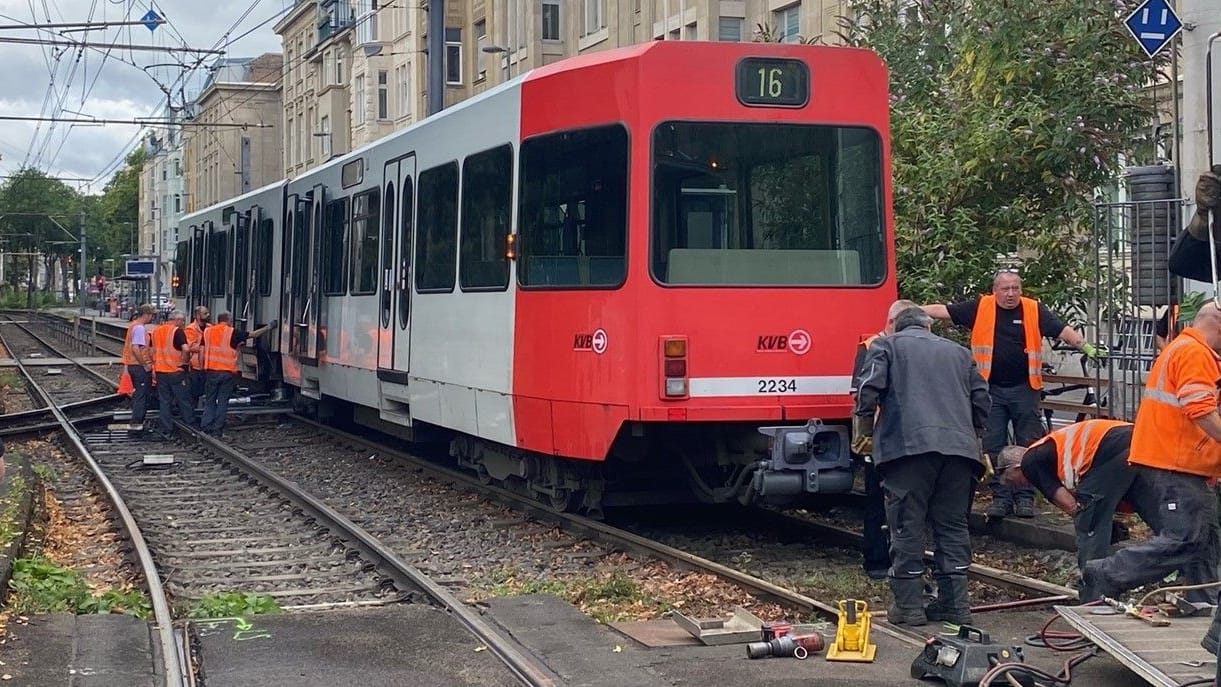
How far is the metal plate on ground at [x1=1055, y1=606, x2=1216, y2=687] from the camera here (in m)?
5.82

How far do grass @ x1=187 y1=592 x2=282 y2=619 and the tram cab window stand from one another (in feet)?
9.93

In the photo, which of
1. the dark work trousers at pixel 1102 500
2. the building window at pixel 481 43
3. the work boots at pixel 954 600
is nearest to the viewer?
the dark work trousers at pixel 1102 500

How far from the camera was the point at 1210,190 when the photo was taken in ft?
22.7

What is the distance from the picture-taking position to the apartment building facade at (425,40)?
3528 cm

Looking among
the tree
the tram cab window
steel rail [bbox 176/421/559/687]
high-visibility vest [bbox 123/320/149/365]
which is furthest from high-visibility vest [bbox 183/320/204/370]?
the tram cab window

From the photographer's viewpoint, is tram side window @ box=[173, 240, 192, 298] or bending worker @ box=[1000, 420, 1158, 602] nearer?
bending worker @ box=[1000, 420, 1158, 602]

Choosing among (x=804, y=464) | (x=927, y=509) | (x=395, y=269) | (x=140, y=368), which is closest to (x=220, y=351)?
(x=140, y=368)

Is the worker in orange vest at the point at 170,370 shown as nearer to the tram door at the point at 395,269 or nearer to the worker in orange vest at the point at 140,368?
the worker in orange vest at the point at 140,368

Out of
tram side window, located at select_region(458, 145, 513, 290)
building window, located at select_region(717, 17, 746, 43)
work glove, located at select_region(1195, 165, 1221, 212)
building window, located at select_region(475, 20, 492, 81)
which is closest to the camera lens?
work glove, located at select_region(1195, 165, 1221, 212)

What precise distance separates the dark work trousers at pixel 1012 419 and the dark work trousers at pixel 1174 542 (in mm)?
3245

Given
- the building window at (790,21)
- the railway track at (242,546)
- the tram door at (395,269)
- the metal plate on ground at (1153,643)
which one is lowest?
the railway track at (242,546)

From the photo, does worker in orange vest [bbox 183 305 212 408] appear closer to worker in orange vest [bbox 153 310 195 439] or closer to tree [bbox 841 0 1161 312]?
worker in orange vest [bbox 153 310 195 439]

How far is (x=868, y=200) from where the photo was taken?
33.6 feet

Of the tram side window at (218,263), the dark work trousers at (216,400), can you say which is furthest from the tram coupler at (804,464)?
the tram side window at (218,263)
